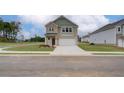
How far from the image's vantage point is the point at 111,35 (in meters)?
24.8

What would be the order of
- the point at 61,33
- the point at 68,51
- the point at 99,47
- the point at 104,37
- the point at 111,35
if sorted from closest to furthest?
1. the point at 68,51
2. the point at 61,33
3. the point at 99,47
4. the point at 104,37
5. the point at 111,35

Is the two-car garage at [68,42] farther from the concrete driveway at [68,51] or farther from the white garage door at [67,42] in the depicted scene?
the concrete driveway at [68,51]

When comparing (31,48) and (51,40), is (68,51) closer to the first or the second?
(51,40)

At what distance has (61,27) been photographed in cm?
2220

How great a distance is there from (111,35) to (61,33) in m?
5.83

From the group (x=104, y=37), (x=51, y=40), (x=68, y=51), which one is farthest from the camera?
(x=104, y=37)

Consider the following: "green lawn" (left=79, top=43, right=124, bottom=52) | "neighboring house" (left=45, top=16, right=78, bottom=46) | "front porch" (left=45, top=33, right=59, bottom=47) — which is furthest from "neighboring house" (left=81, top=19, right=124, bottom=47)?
"front porch" (left=45, top=33, right=59, bottom=47)

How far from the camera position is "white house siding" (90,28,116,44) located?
73.3 feet

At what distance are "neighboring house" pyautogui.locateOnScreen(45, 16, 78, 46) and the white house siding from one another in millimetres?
2135

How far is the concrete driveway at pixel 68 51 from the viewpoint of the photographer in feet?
65.6

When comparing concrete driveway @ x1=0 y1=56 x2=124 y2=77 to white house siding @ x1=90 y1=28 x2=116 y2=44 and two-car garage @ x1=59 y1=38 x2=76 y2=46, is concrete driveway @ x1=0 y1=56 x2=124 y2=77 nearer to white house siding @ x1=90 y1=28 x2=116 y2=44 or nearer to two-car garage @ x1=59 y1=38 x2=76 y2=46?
two-car garage @ x1=59 y1=38 x2=76 y2=46

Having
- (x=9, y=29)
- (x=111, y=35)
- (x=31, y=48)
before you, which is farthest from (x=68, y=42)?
(x=111, y=35)
